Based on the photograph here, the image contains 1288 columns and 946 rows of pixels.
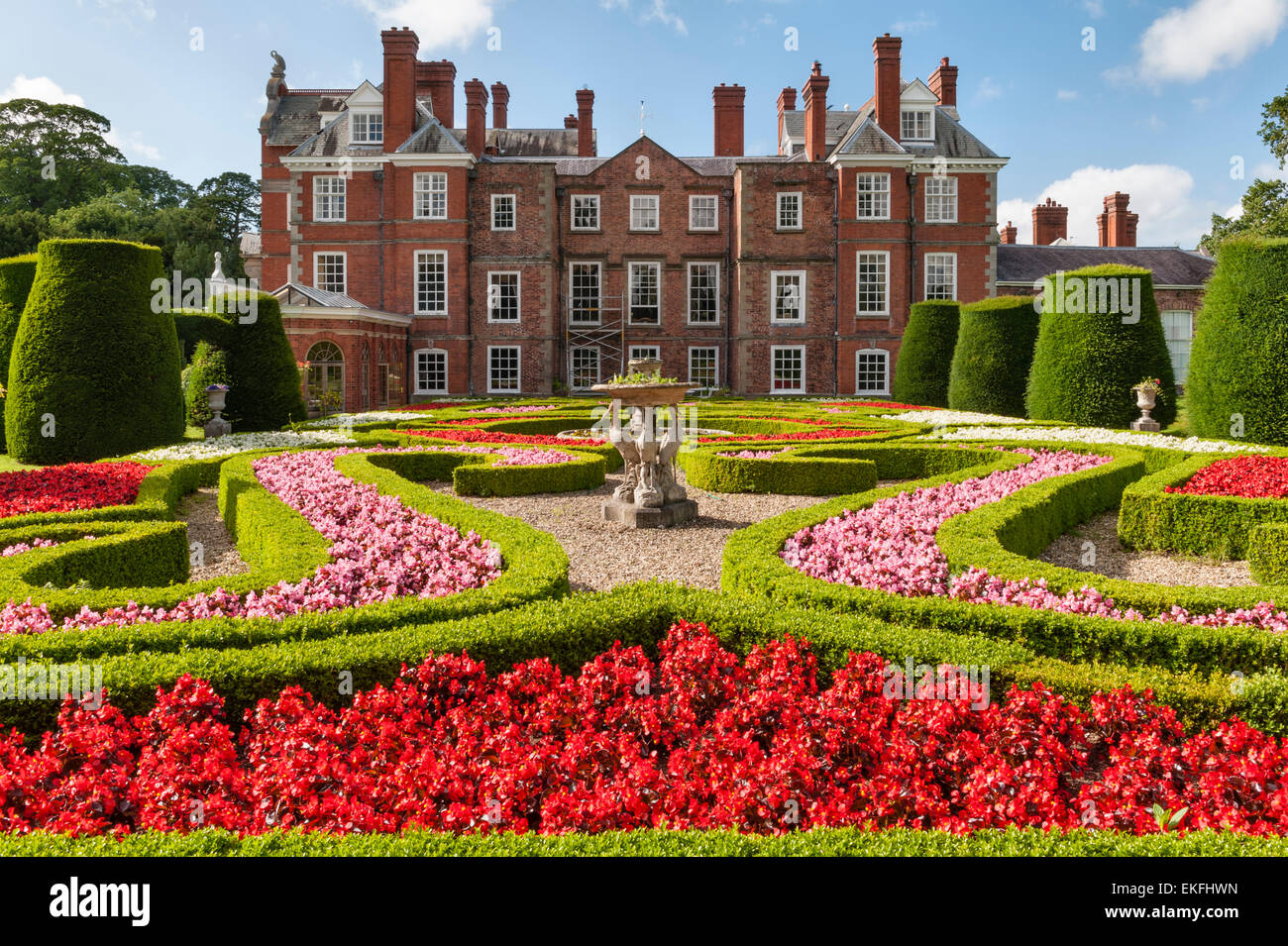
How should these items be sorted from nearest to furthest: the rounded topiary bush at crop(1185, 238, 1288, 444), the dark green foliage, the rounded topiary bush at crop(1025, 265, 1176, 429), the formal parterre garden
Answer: the formal parterre garden, the rounded topiary bush at crop(1185, 238, 1288, 444), the rounded topiary bush at crop(1025, 265, 1176, 429), the dark green foliage

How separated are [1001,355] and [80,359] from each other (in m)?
18.5

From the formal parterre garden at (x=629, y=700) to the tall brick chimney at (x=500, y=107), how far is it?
37.6m

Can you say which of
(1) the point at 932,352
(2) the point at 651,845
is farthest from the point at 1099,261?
(2) the point at 651,845

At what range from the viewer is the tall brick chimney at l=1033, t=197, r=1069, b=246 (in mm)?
39250

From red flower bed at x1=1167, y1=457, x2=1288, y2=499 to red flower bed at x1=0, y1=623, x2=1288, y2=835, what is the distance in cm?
610

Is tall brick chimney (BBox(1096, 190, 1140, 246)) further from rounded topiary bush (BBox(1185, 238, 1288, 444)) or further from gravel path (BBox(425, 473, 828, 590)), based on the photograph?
gravel path (BBox(425, 473, 828, 590))

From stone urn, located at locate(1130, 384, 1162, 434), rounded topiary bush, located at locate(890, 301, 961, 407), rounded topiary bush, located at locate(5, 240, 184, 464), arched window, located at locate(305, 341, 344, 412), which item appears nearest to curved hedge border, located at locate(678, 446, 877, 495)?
stone urn, located at locate(1130, 384, 1162, 434)

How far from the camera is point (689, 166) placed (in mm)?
34562

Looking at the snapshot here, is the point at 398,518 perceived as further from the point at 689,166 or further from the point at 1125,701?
the point at 689,166

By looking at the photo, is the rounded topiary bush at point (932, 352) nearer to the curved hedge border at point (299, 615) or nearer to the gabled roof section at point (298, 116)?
the curved hedge border at point (299, 615)

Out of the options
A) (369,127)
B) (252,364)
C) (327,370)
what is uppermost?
(369,127)

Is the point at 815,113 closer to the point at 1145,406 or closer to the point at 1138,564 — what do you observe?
the point at 1145,406

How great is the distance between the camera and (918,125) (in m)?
34.4

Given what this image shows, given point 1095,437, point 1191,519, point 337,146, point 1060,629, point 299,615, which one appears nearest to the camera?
point 1060,629
